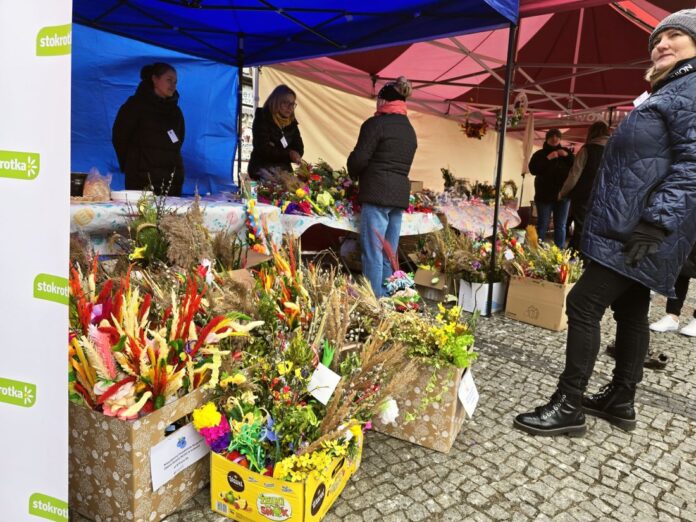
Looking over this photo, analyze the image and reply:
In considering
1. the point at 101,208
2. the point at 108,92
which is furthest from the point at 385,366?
the point at 108,92

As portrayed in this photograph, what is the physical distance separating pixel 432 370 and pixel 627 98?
856 centimetres

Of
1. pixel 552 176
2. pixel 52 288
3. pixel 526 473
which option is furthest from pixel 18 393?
pixel 552 176

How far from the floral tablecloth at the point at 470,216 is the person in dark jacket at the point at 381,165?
4.54 ft

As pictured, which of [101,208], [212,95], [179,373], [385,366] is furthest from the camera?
[212,95]

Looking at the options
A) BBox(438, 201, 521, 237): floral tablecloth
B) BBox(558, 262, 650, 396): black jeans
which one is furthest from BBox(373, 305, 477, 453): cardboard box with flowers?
BBox(438, 201, 521, 237): floral tablecloth

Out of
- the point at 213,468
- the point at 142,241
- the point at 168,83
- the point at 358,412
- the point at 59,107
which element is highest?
the point at 168,83

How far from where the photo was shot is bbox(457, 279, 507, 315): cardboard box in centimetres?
401

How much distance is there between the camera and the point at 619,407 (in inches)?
90.4

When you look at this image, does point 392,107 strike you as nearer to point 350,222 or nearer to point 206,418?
point 350,222

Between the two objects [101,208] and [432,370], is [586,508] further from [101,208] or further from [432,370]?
[101,208]

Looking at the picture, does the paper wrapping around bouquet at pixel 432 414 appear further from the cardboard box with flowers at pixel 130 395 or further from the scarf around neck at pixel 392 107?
the scarf around neck at pixel 392 107

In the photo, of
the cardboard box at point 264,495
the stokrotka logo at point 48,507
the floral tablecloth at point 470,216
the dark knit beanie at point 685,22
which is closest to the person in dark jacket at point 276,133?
the floral tablecloth at point 470,216

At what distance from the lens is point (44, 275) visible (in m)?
1.01

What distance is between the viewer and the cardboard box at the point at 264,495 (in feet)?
4.56
